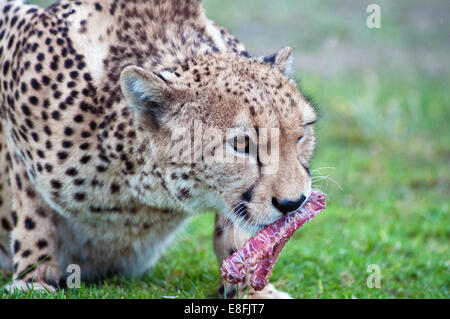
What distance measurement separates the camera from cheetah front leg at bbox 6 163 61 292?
3637 millimetres

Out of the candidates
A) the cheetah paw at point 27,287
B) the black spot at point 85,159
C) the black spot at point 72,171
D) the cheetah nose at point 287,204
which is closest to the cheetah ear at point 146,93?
the black spot at point 85,159

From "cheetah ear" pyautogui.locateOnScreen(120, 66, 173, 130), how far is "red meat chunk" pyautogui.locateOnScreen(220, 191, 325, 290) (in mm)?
720

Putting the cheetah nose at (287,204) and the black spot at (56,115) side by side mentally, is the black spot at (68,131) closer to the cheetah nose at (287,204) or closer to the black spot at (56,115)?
the black spot at (56,115)

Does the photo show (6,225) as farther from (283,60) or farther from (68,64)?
(283,60)

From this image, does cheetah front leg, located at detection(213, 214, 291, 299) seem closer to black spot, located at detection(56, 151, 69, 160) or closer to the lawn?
the lawn

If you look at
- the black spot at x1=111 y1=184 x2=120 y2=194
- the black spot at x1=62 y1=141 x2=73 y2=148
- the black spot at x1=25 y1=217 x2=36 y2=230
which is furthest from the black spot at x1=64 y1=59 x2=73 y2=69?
the black spot at x1=25 y1=217 x2=36 y2=230

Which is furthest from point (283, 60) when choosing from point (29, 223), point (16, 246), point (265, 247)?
point (16, 246)

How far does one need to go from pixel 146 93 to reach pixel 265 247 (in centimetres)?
89

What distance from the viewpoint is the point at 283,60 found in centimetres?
342

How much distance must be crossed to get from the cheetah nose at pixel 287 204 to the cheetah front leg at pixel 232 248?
0.76 m

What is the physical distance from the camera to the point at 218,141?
2.97 metres

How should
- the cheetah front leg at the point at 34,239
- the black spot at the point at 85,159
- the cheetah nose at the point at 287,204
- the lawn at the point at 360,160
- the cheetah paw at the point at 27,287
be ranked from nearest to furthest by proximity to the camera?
the cheetah nose at the point at 287,204
the black spot at the point at 85,159
the cheetah paw at the point at 27,287
the cheetah front leg at the point at 34,239
the lawn at the point at 360,160

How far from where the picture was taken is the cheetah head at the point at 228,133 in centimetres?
288

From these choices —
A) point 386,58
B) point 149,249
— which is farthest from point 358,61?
point 149,249
